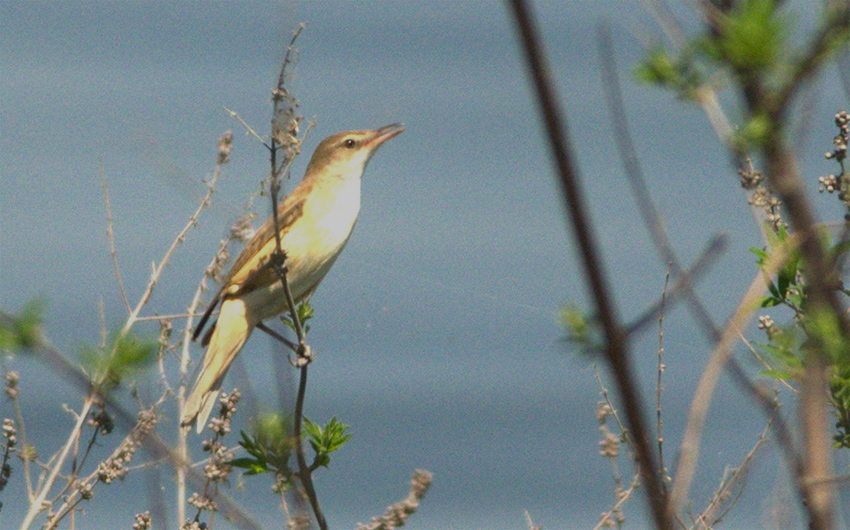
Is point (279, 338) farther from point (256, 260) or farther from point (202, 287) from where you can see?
point (256, 260)

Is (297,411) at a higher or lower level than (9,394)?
lower

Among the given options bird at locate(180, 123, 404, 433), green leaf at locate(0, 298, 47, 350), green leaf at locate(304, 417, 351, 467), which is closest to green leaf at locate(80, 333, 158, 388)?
green leaf at locate(0, 298, 47, 350)

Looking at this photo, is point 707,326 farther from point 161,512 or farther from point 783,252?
point 161,512

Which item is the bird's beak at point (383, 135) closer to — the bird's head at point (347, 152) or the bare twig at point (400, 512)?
the bird's head at point (347, 152)

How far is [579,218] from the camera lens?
759 mm

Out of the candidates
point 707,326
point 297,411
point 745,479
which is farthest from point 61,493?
point 707,326

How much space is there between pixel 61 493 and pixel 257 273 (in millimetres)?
1509

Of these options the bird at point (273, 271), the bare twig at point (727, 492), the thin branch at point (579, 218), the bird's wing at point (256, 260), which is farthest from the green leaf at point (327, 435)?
the thin branch at point (579, 218)

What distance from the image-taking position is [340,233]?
4.47m

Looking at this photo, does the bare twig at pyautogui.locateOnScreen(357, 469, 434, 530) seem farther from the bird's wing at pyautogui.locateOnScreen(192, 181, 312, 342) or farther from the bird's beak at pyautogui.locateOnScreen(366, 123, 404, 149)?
the bird's beak at pyautogui.locateOnScreen(366, 123, 404, 149)

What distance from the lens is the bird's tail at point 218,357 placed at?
4004mm

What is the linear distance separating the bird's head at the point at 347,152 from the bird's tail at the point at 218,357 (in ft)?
2.43

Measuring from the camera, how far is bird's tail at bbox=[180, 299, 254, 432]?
4004mm

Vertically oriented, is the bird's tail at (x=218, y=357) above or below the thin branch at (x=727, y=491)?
above
